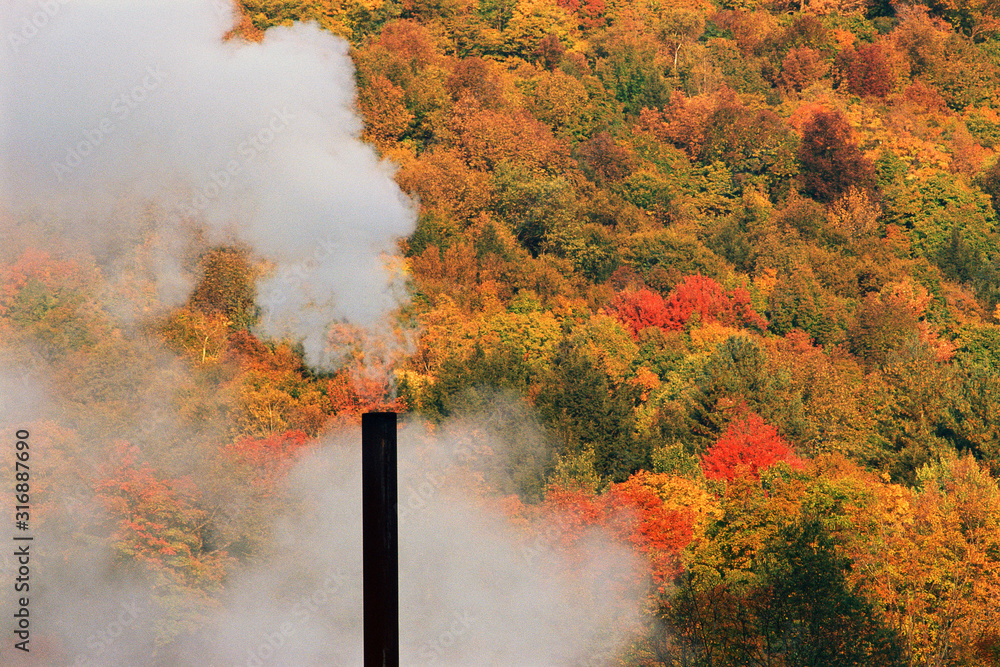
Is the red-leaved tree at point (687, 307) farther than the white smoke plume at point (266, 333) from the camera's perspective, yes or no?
Yes

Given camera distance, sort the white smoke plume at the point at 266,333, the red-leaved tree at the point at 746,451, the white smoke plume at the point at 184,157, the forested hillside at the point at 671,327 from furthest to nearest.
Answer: the red-leaved tree at the point at 746,451
the white smoke plume at the point at 184,157
the forested hillside at the point at 671,327
the white smoke plume at the point at 266,333

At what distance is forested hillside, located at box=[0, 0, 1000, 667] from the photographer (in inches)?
1957

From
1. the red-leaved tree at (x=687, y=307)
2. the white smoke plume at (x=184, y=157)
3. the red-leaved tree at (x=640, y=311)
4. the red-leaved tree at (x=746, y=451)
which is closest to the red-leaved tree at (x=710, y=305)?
the red-leaved tree at (x=687, y=307)

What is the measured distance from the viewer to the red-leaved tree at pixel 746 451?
208 feet

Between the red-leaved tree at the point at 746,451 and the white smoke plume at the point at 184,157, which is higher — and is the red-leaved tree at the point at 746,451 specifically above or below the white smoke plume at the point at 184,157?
below

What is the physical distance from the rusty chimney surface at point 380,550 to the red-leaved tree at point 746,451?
5120cm

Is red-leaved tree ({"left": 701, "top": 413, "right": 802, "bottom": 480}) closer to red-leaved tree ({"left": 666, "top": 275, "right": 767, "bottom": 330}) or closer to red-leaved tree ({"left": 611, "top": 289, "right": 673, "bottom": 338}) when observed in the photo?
red-leaved tree ({"left": 611, "top": 289, "right": 673, "bottom": 338})

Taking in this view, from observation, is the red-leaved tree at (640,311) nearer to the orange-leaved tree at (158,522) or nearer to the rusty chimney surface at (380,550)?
the orange-leaved tree at (158,522)

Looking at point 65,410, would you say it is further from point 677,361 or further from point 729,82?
point 729,82

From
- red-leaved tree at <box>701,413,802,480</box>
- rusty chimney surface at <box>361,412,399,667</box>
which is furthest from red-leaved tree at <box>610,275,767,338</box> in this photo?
rusty chimney surface at <box>361,412,399,667</box>

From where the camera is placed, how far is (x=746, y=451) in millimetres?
64125

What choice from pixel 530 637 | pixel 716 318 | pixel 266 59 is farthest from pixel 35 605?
pixel 716 318

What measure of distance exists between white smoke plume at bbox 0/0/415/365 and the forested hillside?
8.71ft

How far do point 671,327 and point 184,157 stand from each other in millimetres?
32002
